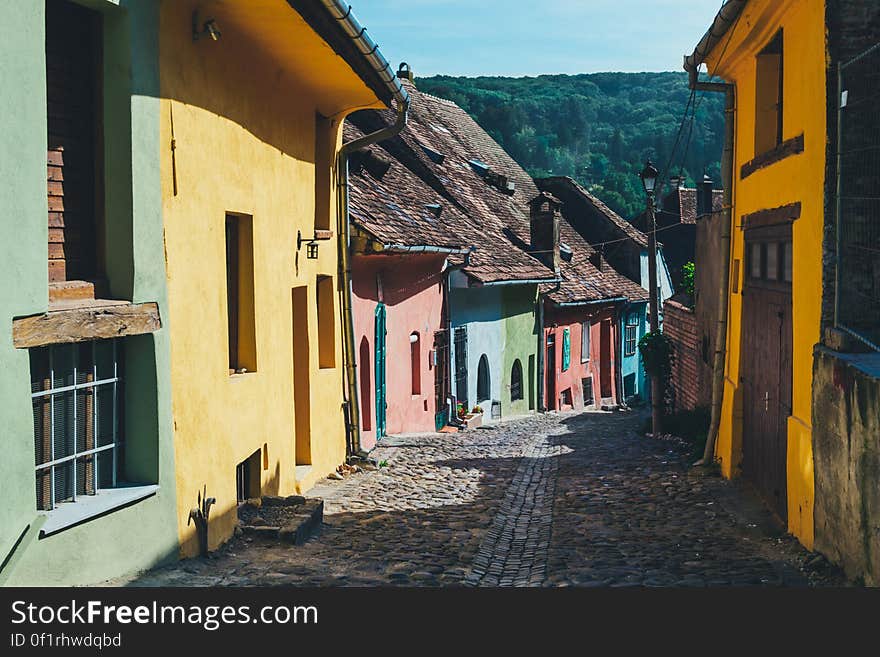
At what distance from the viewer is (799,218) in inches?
322

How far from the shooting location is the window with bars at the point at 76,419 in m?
5.73

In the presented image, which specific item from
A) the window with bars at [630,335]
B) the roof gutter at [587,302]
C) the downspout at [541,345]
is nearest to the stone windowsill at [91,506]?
the downspout at [541,345]

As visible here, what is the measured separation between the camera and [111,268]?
6367 millimetres

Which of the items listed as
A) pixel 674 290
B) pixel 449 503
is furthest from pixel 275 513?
pixel 674 290

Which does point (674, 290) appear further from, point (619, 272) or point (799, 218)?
point (799, 218)

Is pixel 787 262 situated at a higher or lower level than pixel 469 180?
lower

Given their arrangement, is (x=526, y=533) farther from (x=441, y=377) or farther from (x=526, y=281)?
(x=526, y=281)

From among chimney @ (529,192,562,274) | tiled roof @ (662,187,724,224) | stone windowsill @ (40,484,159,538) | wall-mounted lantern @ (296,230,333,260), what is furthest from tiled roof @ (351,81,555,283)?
stone windowsill @ (40,484,159,538)

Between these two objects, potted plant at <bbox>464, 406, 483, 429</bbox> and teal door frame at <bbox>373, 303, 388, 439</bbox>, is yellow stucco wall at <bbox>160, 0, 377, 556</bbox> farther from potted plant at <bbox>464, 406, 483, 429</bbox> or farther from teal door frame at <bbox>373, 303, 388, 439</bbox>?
potted plant at <bbox>464, 406, 483, 429</bbox>

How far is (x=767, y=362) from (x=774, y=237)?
45.7 inches

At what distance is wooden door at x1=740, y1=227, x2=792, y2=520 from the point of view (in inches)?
348

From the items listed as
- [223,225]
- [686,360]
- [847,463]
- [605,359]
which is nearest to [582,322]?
[605,359]

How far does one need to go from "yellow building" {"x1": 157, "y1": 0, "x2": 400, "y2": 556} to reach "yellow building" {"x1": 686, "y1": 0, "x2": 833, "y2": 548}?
3630 mm

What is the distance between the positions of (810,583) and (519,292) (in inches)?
723
